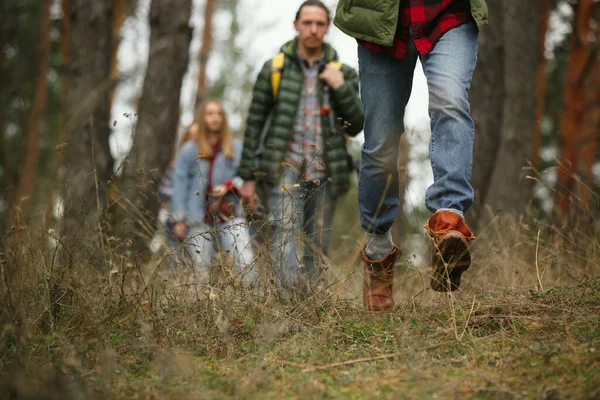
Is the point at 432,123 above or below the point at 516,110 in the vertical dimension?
above

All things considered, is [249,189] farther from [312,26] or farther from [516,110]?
[516,110]

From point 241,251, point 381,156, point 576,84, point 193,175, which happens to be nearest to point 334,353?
point 241,251

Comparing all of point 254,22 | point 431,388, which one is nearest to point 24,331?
point 431,388

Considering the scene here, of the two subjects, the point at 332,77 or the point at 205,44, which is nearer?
the point at 332,77

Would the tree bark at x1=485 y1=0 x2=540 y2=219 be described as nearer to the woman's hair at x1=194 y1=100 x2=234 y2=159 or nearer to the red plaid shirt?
the woman's hair at x1=194 y1=100 x2=234 y2=159

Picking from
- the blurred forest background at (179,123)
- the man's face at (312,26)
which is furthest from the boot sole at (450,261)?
the man's face at (312,26)

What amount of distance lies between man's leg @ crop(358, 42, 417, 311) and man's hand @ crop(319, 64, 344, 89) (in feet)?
5.59

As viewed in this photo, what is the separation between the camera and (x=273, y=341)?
2938 millimetres

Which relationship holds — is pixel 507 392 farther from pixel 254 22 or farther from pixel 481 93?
pixel 254 22

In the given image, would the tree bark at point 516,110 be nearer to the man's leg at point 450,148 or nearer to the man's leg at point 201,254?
the man's leg at point 201,254

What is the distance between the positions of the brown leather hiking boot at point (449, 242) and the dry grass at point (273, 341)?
0.12 m

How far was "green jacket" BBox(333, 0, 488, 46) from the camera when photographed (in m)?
3.24

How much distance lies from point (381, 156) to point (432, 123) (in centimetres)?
34

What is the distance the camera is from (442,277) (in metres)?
3.14
